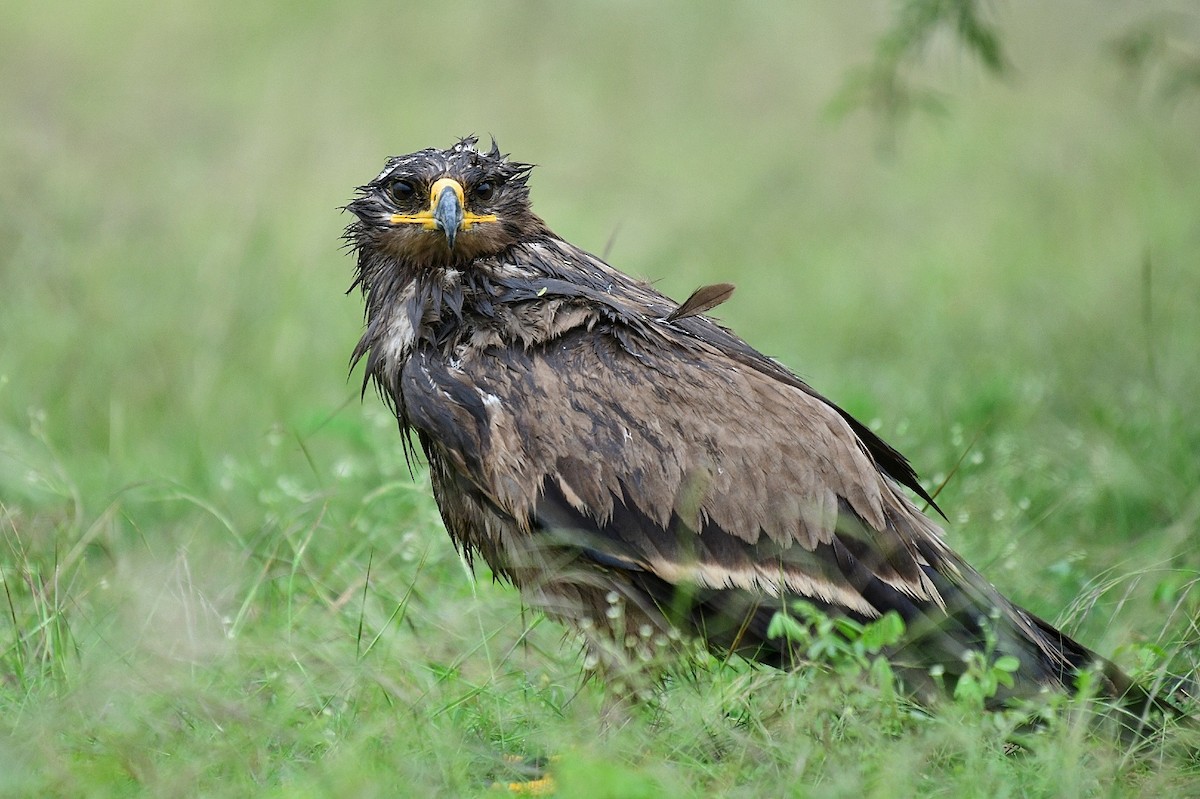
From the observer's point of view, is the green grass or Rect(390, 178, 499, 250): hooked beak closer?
the green grass

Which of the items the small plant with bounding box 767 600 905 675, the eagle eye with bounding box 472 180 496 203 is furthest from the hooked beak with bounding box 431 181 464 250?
the small plant with bounding box 767 600 905 675

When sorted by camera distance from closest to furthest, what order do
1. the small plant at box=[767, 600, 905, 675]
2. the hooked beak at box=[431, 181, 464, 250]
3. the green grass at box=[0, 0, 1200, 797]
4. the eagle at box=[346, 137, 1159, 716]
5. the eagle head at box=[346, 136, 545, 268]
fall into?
the small plant at box=[767, 600, 905, 675] < the green grass at box=[0, 0, 1200, 797] < the eagle at box=[346, 137, 1159, 716] < the hooked beak at box=[431, 181, 464, 250] < the eagle head at box=[346, 136, 545, 268]

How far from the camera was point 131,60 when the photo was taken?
1102cm

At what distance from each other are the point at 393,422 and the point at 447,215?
2479mm

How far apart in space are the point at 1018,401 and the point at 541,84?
620 cm

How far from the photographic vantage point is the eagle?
12.1 ft

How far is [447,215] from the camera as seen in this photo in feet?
13.2

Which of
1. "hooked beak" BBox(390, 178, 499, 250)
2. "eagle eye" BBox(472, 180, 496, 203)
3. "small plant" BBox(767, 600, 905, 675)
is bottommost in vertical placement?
"small plant" BBox(767, 600, 905, 675)

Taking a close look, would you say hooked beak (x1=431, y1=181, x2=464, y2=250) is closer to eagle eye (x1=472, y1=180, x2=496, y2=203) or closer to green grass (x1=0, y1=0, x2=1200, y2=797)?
eagle eye (x1=472, y1=180, x2=496, y2=203)

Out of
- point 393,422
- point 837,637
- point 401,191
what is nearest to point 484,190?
point 401,191

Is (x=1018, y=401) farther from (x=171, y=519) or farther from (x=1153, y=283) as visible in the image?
(x=171, y=519)

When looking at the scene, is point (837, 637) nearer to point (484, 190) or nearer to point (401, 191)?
point (484, 190)

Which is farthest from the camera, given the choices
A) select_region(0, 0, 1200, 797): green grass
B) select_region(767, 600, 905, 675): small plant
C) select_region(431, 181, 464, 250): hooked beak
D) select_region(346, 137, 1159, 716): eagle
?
select_region(431, 181, 464, 250): hooked beak

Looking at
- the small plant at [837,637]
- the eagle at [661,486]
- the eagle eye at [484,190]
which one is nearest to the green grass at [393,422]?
the small plant at [837,637]
